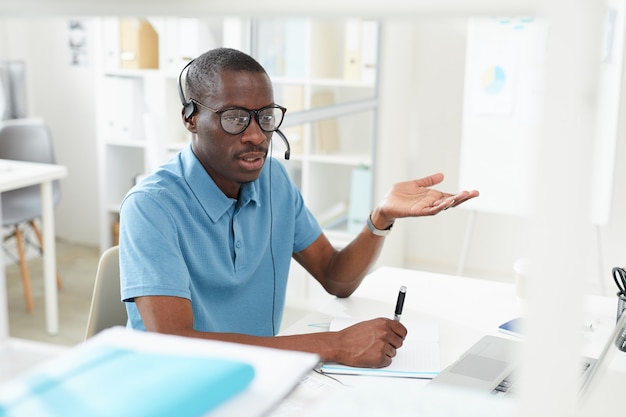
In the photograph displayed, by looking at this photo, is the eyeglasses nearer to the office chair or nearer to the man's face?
the man's face

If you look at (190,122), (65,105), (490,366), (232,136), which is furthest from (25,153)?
(490,366)

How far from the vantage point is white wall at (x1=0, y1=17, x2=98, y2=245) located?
4.77 metres

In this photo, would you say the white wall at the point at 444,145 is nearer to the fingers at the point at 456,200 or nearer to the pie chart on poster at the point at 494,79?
the pie chart on poster at the point at 494,79

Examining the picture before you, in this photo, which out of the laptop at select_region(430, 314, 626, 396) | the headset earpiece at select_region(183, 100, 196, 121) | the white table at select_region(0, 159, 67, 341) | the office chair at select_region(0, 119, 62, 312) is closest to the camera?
the laptop at select_region(430, 314, 626, 396)

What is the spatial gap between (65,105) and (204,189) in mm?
3756

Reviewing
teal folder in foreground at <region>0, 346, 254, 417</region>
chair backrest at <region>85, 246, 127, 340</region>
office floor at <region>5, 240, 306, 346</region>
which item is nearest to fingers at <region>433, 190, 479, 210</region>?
chair backrest at <region>85, 246, 127, 340</region>

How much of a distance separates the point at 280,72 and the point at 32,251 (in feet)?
7.13

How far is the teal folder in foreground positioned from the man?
2.79 ft

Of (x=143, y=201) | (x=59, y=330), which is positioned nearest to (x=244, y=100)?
(x=143, y=201)

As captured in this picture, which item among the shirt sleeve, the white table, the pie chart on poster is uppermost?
the pie chart on poster

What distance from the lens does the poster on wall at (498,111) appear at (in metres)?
3.36

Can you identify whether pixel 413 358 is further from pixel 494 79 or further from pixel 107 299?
pixel 494 79

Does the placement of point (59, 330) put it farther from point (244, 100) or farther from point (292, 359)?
point (292, 359)

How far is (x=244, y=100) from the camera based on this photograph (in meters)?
1.45
